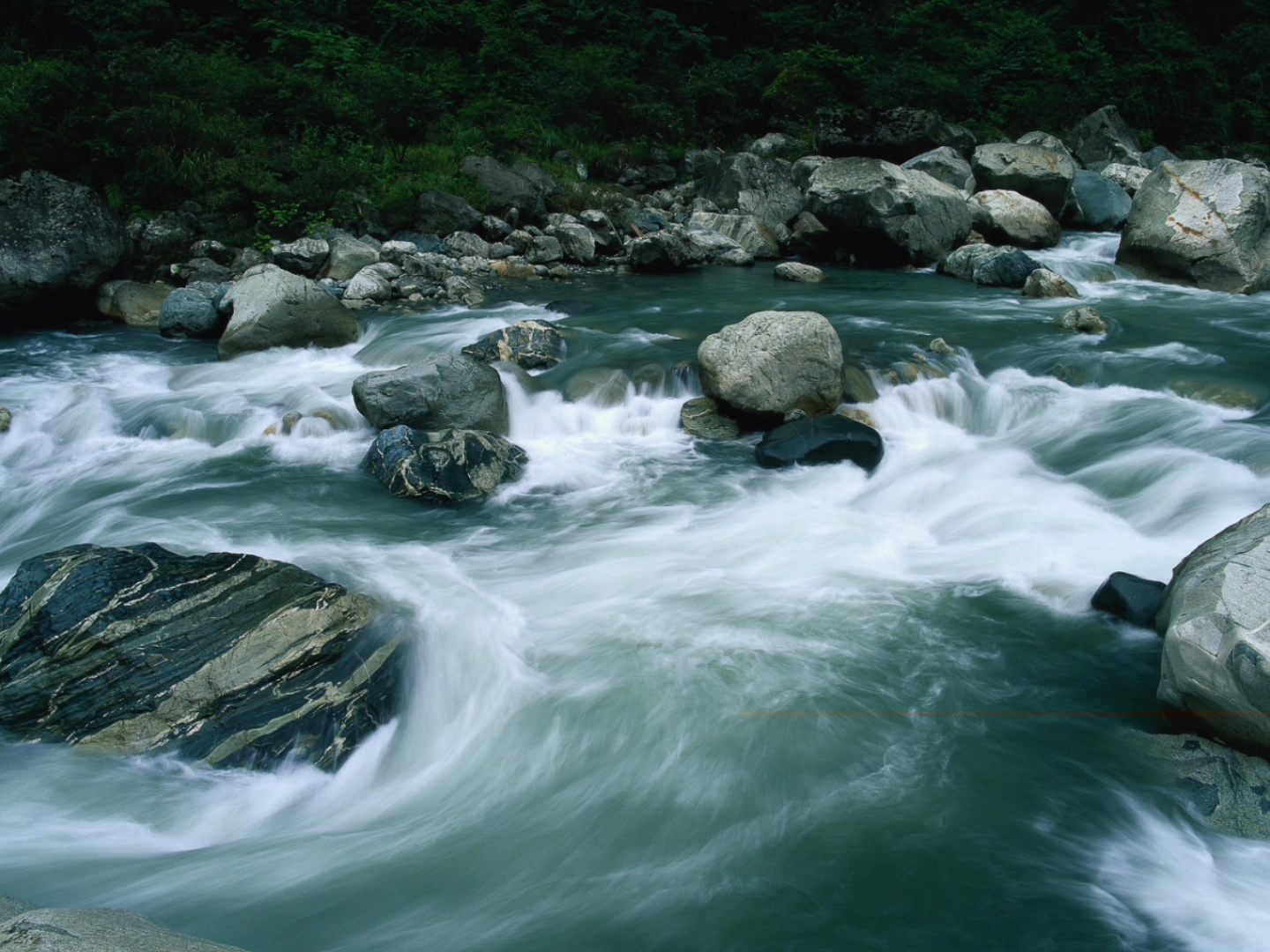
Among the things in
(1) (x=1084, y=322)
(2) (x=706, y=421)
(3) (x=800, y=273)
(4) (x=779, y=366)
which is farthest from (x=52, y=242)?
(1) (x=1084, y=322)

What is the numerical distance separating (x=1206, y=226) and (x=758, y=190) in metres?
8.20

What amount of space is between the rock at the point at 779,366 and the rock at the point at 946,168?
1154 cm

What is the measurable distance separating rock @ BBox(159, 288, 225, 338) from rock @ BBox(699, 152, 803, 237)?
10.3 metres

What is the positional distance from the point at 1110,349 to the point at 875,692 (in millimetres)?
6797

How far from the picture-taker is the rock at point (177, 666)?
12.8 ft

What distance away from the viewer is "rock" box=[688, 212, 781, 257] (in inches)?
660

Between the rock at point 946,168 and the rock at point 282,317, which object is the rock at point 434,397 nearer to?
the rock at point 282,317

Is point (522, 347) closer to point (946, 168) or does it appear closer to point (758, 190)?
point (758, 190)

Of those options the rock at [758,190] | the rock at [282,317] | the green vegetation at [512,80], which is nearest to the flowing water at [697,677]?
the rock at [282,317]

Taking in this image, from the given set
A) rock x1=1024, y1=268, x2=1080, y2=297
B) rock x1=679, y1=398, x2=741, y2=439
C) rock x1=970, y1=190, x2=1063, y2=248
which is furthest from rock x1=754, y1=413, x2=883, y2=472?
rock x1=970, y1=190, x2=1063, y2=248

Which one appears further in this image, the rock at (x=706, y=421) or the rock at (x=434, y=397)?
the rock at (x=706, y=421)

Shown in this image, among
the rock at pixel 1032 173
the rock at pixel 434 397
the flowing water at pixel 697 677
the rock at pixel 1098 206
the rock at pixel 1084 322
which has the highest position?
the rock at pixel 1032 173

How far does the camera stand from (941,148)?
59.5 ft

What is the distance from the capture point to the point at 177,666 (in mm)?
4016
